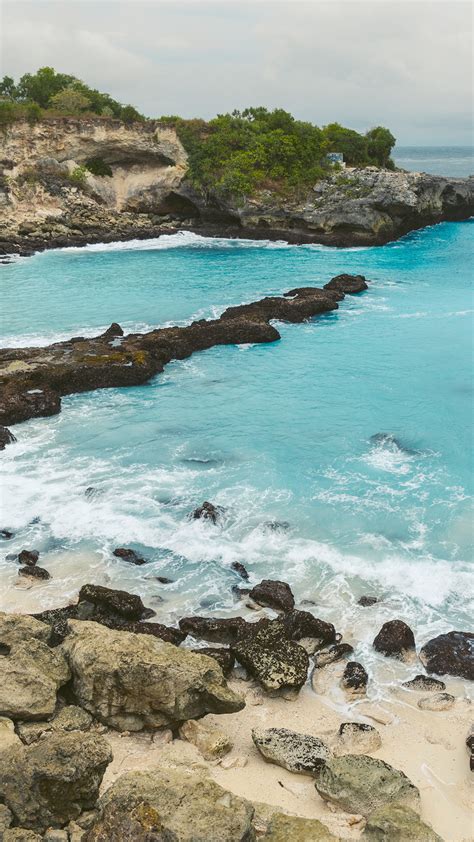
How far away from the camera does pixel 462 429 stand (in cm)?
1964

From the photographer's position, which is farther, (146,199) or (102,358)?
(146,199)

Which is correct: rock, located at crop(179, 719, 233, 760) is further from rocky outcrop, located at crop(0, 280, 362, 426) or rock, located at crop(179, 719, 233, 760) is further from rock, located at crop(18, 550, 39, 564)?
rocky outcrop, located at crop(0, 280, 362, 426)

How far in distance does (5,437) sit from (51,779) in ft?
41.5

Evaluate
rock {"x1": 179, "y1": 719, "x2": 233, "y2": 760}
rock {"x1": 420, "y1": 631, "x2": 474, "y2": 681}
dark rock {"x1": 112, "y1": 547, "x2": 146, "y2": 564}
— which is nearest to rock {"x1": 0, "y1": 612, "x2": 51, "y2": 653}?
rock {"x1": 179, "y1": 719, "x2": 233, "y2": 760}

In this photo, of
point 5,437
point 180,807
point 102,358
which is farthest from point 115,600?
point 102,358

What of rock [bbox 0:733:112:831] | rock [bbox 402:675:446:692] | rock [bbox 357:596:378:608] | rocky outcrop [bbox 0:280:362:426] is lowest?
rock [bbox 402:675:446:692]

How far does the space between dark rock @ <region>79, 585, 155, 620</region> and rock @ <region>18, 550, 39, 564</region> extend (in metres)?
1.88

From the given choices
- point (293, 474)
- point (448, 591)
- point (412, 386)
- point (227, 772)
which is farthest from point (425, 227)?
point (227, 772)

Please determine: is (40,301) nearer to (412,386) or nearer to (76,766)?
(412,386)

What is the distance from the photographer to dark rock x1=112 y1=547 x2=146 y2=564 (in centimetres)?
1332

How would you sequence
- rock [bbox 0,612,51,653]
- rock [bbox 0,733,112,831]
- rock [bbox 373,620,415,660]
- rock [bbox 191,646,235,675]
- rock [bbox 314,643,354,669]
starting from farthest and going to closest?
1. rock [bbox 373,620,415,660]
2. rock [bbox 314,643,354,669]
3. rock [bbox 191,646,235,675]
4. rock [bbox 0,612,51,653]
5. rock [bbox 0,733,112,831]

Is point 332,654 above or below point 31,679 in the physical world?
below

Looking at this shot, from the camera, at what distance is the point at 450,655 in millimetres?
10602

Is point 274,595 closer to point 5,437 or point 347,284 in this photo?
point 5,437
